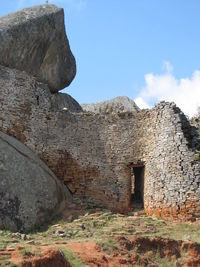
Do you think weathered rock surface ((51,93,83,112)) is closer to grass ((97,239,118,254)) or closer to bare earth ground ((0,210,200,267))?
bare earth ground ((0,210,200,267))

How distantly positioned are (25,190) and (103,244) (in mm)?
4676

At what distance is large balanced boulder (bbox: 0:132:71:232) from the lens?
14766 millimetres

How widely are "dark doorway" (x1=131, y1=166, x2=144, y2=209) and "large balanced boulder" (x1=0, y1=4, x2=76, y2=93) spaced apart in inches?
273

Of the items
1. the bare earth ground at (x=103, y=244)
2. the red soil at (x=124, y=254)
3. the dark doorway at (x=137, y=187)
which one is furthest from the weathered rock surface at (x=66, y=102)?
the red soil at (x=124, y=254)

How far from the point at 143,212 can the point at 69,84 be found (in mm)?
10535

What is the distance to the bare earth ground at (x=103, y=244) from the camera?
10.5 m

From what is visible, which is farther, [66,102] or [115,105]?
[115,105]

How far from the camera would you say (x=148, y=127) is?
62.5ft

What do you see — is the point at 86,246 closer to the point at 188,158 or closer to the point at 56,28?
the point at 188,158

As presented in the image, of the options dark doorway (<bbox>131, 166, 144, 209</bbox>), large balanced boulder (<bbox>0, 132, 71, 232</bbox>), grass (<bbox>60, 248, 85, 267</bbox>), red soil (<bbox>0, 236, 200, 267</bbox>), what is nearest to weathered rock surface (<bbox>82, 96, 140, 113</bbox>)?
dark doorway (<bbox>131, 166, 144, 209</bbox>)

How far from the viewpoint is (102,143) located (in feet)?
64.1

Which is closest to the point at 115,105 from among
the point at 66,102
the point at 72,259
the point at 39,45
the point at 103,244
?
the point at 66,102

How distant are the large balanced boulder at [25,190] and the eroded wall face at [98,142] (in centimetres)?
105

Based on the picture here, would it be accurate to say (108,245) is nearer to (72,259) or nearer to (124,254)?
(124,254)
